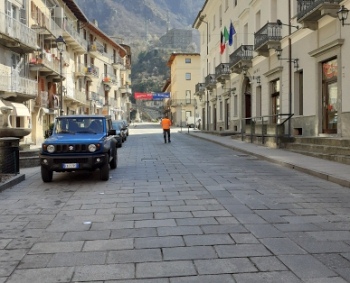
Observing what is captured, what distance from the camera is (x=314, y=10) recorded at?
595 inches

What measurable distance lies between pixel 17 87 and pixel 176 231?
75.6ft

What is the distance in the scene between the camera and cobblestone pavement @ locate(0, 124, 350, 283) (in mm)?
3980

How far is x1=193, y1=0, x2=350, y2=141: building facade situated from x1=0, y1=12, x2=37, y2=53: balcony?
47.1 feet

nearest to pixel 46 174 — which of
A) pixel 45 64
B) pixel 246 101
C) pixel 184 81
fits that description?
pixel 45 64

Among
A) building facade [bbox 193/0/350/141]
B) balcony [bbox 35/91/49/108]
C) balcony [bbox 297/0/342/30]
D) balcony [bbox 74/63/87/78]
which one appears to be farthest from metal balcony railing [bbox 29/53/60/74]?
balcony [bbox 297/0/342/30]

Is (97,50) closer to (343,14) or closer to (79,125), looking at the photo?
(343,14)

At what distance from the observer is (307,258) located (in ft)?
14.2

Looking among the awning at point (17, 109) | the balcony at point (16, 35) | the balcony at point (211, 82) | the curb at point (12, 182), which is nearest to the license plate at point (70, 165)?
the curb at point (12, 182)

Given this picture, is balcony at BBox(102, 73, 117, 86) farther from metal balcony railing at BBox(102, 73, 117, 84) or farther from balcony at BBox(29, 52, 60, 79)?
balcony at BBox(29, 52, 60, 79)

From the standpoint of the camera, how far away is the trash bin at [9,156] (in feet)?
33.7

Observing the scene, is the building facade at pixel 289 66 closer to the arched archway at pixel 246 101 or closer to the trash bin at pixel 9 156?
the arched archway at pixel 246 101

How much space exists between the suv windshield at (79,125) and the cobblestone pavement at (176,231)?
1713 millimetres

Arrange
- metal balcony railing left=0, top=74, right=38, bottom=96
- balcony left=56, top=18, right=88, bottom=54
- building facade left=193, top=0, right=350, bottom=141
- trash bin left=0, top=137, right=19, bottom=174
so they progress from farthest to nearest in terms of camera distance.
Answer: balcony left=56, top=18, right=88, bottom=54, metal balcony railing left=0, top=74, right=38, bottom=96, building facade left=193, top=0, right=350, bottom=141, trash bin left=0, top=137, right=19, bottom=174

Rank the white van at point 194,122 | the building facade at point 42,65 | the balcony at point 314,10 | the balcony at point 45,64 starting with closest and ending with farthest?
the balcony at point 314,10
the building facade at point 42,65
the balcony at point 45,64
the white van at point 194,122
